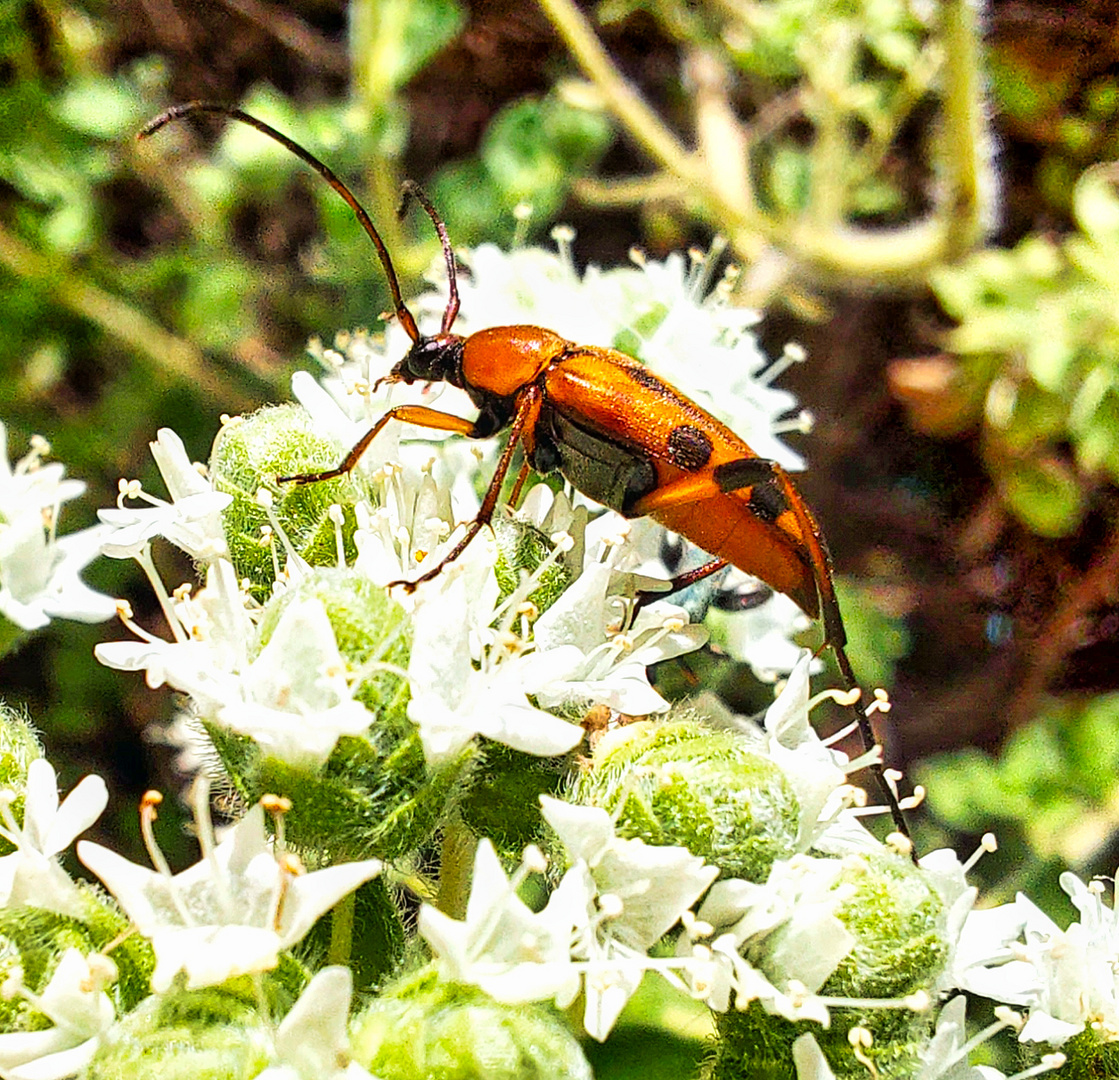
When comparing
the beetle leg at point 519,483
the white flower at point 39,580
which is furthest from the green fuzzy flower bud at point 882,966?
the white flower at point 39,580

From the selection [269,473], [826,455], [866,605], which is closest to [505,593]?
[269,473]

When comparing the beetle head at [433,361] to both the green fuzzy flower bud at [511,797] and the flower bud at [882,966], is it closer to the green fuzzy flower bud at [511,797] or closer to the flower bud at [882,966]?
the green fuzzy flower bud at [511,797]

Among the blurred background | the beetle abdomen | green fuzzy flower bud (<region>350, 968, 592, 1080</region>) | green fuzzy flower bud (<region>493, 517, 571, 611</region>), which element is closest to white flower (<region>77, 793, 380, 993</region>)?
green fuzzy flower bud (<region>350, 968, 592, 1080</region>)

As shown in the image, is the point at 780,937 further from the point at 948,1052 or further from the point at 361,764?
the point at 361,764

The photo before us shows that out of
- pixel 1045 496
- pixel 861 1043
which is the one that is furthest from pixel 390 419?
Result: pixel 1045 496

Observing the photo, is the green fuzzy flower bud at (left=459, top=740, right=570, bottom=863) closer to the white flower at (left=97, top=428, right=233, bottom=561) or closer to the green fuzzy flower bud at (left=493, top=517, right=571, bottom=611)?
the green fuzzy flower bud at (left=493, top=517, right=571, bottom=611)
